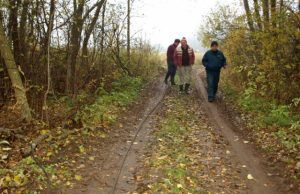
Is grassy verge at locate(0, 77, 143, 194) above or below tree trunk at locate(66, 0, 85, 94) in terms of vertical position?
below

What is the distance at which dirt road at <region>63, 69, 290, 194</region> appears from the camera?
7.36 metres

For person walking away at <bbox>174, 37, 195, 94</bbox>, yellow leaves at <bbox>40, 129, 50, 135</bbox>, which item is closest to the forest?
yellow leaves at <bbox>40, 129, 50, 135</bbox>

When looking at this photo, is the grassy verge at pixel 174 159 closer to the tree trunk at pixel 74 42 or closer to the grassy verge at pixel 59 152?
the grassy verge at pixel 59 152

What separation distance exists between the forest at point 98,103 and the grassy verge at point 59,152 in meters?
0.02

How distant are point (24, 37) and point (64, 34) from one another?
83.2 inches

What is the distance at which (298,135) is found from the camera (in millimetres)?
9406

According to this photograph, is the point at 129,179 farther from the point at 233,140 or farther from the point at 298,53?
the point at 298,53

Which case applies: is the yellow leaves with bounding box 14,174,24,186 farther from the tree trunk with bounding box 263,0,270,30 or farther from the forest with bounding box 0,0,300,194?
the tree trunk with bounding box 263,0,270,30

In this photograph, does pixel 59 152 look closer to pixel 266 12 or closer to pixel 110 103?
pixel 110 103

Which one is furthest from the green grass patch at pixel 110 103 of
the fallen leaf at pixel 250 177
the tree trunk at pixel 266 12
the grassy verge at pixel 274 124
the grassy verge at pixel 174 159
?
the tree trunk at pixel 266 12

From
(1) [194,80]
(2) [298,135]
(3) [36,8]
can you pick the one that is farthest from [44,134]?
(1) [194,80]

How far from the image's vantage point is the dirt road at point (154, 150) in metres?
7.36

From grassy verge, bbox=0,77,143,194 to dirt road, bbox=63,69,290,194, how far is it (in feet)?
1.00

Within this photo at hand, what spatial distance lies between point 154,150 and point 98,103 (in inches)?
171
